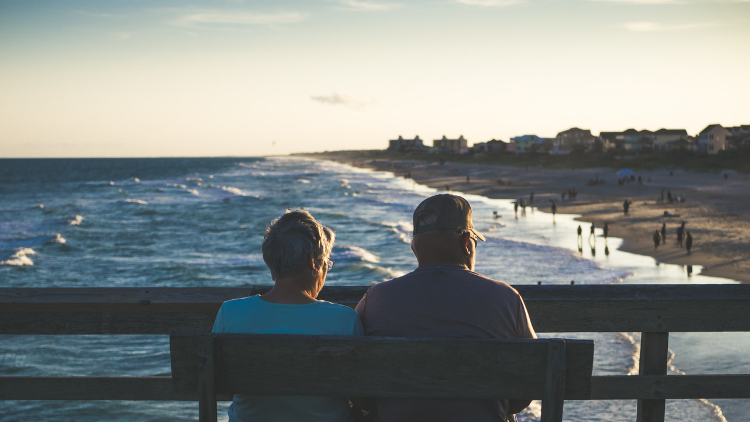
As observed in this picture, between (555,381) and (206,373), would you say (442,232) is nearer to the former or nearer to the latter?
(555,381)

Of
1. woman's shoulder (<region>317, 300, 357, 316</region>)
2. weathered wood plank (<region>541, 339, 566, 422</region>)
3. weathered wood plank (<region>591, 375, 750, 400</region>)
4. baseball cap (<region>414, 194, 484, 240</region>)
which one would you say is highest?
baseball cap (<region>414, 194, 484, 240</region>)

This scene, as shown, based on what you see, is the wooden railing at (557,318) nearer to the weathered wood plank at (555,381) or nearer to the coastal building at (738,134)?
the weathered wood plank at (555,381)

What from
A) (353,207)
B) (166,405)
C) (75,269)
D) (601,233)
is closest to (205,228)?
(75,269)

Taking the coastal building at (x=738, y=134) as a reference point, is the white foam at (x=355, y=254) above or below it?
below

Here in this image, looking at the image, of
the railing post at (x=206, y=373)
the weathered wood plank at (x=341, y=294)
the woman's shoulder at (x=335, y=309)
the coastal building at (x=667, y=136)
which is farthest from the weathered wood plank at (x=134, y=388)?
the coastal building at (x=667, y=136)

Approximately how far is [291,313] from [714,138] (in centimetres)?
11448

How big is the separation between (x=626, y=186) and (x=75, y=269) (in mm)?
50936

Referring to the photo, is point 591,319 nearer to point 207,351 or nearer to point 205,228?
point 207,351

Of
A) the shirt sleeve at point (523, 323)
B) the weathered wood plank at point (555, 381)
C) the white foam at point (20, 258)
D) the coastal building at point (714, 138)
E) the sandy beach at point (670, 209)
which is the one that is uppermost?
the coastal building at point (714, 138)

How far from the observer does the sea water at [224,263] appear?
897 centimetres

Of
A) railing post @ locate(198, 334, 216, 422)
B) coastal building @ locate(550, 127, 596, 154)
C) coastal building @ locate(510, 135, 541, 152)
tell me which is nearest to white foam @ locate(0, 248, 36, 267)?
railing post @ locate(198, 334, 216, 422)

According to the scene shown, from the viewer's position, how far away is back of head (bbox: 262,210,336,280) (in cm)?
242

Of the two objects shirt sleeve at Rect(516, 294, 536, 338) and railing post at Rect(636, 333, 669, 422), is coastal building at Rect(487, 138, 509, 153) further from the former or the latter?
shirt sleeve at Rect(516, 294, 536, 338)

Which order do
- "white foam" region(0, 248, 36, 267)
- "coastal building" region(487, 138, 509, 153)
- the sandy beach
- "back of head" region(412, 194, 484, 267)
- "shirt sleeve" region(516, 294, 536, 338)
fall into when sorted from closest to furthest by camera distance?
"shirt sleeve" region(516, 294, 536, 338)
"back of head" region(412, 194, 484, 267)
the sandy beach
"white foam" region(0, 248, 36, 267)
"coastal building" region(487, 138, 509, 153)
